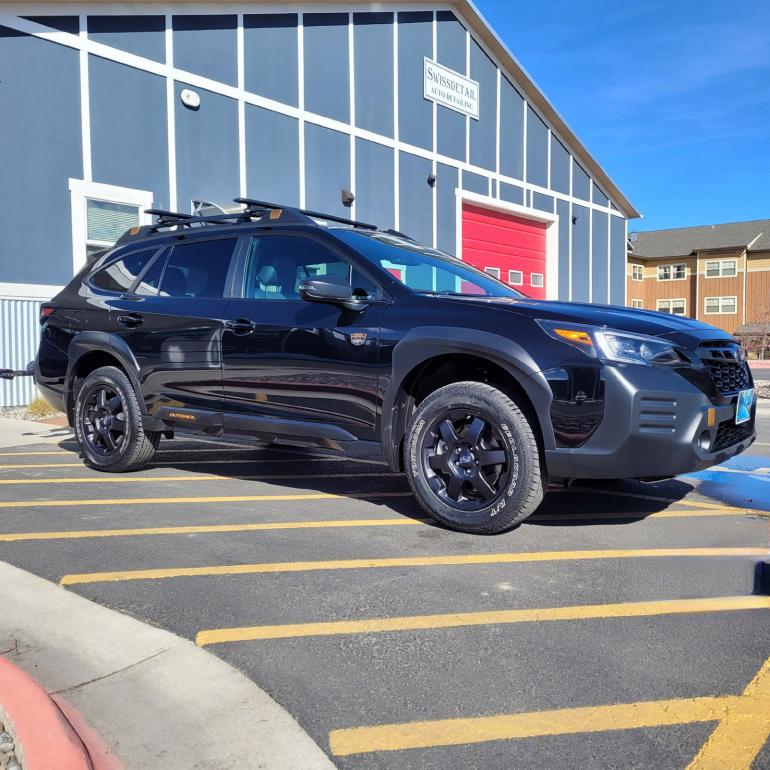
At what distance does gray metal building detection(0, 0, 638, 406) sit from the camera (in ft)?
33.9

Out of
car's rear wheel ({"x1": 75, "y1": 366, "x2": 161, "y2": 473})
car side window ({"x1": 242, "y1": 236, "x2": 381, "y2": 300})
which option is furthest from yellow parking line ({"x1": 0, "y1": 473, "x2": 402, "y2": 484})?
car side window ({"x1": 242, "y1": 236, "x2": 381, "y2": 300})

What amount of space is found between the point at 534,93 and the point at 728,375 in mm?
16366

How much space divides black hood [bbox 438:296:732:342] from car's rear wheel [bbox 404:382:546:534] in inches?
19.4

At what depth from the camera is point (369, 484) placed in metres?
5.80

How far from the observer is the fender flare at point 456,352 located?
13.0 feet

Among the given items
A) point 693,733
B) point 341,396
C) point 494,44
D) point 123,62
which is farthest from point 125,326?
point 494,44

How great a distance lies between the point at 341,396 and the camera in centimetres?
461

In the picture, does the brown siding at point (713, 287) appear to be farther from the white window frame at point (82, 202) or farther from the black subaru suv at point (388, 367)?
the black subaru suv at point (388, 367)

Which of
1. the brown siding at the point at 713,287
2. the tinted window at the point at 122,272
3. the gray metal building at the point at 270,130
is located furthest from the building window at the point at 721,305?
the tinted window at the point at 122,272

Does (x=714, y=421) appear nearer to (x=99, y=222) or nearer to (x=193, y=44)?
(x=99, y=222)

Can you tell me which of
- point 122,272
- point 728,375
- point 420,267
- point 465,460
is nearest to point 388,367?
point 465,460

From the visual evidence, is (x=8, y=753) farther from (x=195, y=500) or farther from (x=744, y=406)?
(x=744, y=406)

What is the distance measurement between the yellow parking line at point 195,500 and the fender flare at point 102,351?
0.80 m

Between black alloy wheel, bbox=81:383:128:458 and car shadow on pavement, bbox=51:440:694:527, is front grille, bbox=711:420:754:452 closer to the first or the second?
car shadow on pavement, bbox=51:440:694:527
